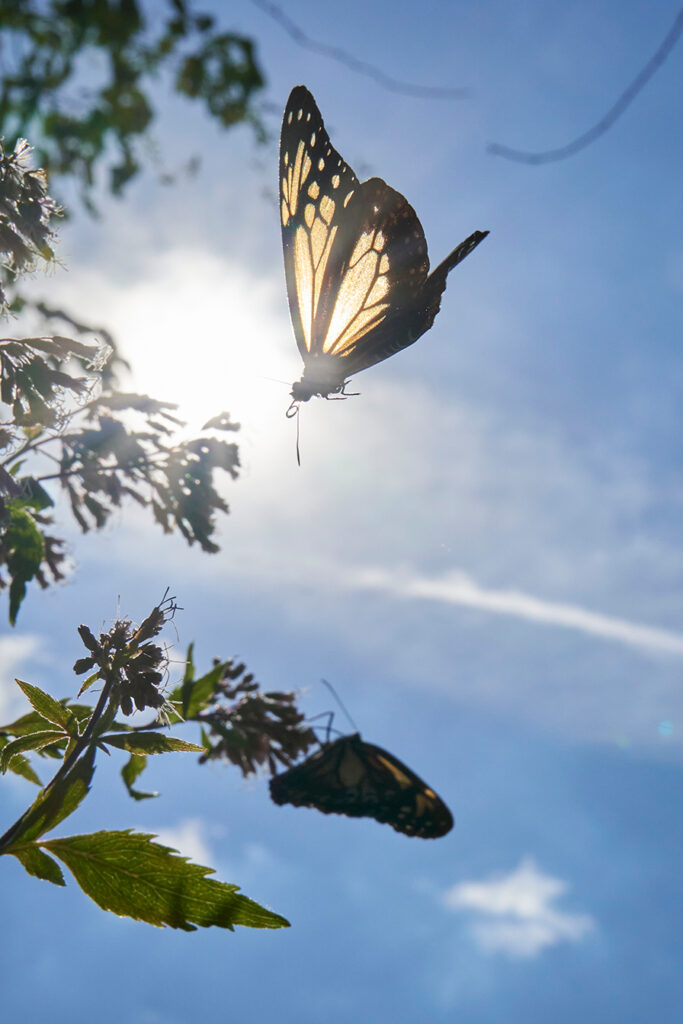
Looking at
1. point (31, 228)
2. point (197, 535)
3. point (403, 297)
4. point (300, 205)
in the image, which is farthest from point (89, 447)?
point (403, 297)

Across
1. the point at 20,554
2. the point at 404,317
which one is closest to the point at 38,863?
the point at 20,554

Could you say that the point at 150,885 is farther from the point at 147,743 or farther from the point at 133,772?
the point at 133,772

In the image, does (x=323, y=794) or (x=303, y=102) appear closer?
(x=303, y=102)

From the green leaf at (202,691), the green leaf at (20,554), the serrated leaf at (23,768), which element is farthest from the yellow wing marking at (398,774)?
the green leaf at (20,554)

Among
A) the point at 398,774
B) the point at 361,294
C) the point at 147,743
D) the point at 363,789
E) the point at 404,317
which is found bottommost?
the point at 147,743

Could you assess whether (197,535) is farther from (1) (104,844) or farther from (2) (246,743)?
(1) (104,844)

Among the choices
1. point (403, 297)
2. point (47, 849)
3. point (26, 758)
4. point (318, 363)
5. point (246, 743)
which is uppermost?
point (403, 297)

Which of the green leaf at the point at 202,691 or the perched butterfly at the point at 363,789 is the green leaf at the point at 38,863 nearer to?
the green leaf at the point at 202,691
